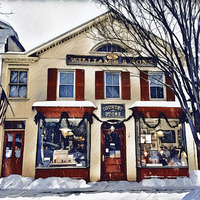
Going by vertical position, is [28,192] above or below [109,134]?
below

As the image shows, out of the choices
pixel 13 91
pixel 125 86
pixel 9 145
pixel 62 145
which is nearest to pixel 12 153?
pixel 9 145

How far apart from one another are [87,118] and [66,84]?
8.07 ft

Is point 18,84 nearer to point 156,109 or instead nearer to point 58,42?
point 58,42

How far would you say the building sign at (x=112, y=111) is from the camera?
1105 centimetres

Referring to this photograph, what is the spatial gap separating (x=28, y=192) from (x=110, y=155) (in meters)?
4.39

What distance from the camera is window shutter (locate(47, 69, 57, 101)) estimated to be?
11.2 metres

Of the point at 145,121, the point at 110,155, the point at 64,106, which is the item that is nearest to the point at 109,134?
the point at 110,155

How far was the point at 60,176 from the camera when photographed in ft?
33.4

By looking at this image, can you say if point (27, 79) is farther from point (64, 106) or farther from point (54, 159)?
point (54, 159)

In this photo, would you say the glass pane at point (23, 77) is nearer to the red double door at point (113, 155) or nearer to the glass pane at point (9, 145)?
the glass pane at point (9, 145)

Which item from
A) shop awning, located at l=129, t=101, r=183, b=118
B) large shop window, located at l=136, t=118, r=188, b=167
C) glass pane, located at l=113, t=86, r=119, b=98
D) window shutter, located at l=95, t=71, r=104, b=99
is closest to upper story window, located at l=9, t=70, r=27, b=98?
window shutter, located at l=95, t=71, r=104, b=99

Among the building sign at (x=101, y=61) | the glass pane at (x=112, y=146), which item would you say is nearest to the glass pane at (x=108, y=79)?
the building sign at (x=101, y=61)

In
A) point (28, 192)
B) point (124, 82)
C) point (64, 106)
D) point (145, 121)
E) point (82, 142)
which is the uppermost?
point (124, 82)

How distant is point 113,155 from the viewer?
35.5 feet
